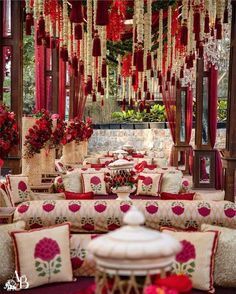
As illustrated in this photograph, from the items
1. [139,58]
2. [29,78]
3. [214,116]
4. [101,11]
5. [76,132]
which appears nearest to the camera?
[101,11]

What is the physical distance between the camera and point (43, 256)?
3555mm

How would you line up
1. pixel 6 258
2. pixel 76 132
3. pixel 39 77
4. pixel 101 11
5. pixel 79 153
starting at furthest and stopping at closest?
1. pixel 39 77
2. pixel 79 153
3. pixel 76 132
4. pixel 101 11
5. pixel 6 258

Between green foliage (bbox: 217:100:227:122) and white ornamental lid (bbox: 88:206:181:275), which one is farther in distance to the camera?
green foliage (bbox: 217:100:227:122)

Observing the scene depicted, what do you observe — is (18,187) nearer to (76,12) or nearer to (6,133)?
(6,133)

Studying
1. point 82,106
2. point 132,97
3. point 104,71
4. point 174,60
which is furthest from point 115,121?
point 104,71

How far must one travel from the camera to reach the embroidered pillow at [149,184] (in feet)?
25.1

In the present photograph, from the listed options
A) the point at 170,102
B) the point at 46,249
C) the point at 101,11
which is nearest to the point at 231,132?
the point at 101,11

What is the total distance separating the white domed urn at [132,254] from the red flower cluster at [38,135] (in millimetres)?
5978

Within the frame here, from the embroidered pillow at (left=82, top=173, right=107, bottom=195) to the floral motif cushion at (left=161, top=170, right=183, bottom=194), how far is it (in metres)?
0.75

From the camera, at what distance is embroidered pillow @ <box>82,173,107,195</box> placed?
24.7ft

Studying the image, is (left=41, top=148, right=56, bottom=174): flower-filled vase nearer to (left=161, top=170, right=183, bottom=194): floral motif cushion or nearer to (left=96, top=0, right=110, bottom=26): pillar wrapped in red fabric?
(left=161, top=170, right=183, bottom=194): floral motif cushion

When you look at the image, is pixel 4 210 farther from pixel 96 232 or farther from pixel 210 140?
pixel 210 140

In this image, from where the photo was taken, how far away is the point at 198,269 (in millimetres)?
3484

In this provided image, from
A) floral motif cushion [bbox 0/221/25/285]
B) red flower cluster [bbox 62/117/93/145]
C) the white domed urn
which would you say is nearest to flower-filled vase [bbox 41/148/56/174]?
red flower cluster [bbox 62/117/93/145]
